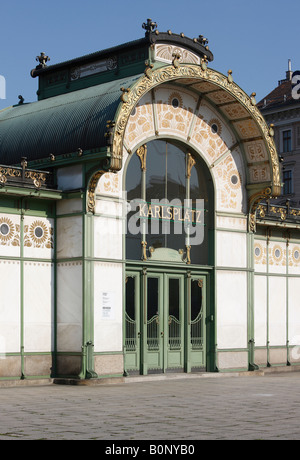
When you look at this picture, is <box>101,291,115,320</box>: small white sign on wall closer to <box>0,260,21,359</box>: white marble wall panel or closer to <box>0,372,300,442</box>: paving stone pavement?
<box>0,372,300,442</box>: paving stone pavement

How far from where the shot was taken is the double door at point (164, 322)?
23.4 m

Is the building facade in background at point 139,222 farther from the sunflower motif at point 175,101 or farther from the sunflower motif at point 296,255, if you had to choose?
the sunflower motif at point 296,255

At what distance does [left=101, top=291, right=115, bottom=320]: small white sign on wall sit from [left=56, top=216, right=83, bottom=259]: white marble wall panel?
4.11ft

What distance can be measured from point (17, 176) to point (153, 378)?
246 inches

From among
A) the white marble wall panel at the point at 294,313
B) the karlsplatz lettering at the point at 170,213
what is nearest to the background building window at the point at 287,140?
the white marble wall panel at the point at 294,313

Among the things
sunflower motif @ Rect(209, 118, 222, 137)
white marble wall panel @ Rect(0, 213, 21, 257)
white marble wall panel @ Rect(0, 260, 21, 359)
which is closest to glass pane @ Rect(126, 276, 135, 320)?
white marble wall panel @ Rect(0, 260, 21, 359)

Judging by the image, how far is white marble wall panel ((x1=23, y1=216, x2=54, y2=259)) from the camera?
2211 cm

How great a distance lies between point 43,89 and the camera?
27312mm

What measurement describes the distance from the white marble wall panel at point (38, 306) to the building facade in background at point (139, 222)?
0.03 meters

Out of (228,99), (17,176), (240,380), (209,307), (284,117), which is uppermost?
(284,117)

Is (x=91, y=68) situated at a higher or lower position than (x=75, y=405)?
higher

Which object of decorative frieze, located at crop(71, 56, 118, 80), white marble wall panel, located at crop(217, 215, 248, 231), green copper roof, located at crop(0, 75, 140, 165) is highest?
decorative frieze, located at crop(71, 56, 118, 80)

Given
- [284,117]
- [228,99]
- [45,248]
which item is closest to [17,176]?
[45,248]
